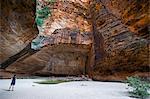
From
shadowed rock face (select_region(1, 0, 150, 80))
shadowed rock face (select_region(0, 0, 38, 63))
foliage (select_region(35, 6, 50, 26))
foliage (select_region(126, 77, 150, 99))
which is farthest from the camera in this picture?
foliage (select_region(35, 6, 50, 26))

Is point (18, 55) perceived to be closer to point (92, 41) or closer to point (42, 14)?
point (42, 14)

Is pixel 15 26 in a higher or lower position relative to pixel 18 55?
higher

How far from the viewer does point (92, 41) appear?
19531mm

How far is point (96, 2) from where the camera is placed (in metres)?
19.7

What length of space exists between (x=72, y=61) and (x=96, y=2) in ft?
15.4

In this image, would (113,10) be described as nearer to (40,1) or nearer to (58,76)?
(40,1)

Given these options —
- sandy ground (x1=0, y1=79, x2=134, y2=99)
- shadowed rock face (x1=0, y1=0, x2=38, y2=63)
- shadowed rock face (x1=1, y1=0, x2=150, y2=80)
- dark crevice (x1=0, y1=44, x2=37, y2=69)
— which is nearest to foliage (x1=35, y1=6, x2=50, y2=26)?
shadowed rock face (x1=1, y1=0, x2=150, y2=80)

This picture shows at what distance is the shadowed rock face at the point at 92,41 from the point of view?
55.5 feet

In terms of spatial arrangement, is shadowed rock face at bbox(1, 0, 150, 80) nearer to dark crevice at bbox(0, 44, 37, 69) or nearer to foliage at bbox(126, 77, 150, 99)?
dark crevice at bbox(0, 44, 37, 69)

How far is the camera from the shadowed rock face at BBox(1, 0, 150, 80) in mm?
16906

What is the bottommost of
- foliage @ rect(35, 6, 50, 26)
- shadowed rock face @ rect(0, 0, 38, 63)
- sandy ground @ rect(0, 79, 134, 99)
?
sandy ground @ rect(0, 79, 134, 99)

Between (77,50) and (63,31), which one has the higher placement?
(63,31)

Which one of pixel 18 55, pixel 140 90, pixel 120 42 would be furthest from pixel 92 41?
pixel 140 90

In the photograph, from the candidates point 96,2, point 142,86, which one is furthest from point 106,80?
point 142,86
